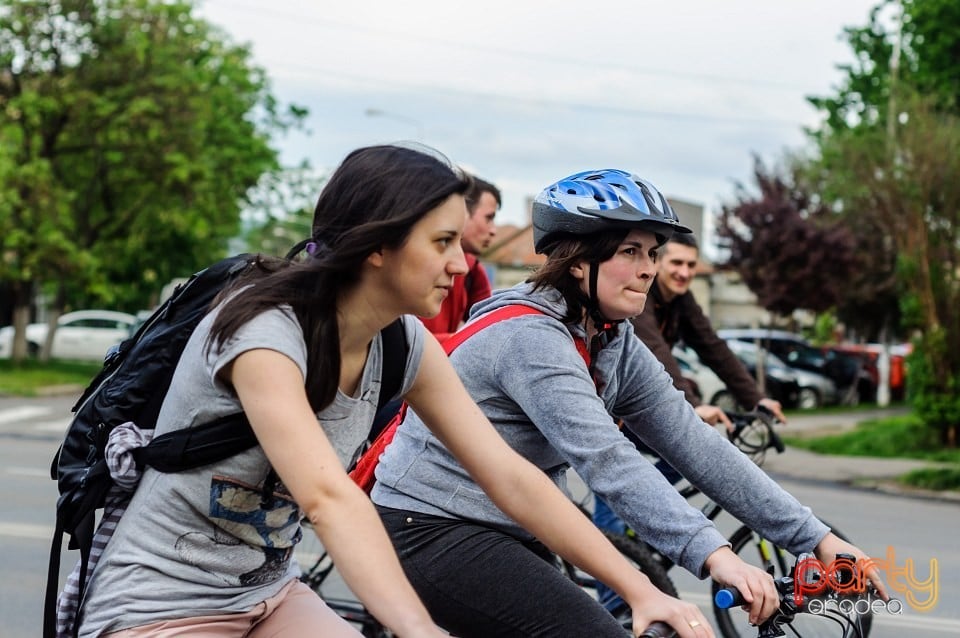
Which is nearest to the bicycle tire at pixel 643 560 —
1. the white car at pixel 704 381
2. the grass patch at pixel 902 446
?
the grass patch at pixel 902 446

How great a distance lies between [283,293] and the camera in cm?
222

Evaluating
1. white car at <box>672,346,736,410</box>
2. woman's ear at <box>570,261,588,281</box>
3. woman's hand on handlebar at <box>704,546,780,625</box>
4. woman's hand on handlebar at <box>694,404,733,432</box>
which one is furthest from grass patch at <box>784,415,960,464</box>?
woman's hand on handlebar at <box>704,546,780,625</box>

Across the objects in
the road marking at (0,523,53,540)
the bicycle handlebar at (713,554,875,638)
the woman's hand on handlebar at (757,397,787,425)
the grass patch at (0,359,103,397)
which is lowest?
the grass patch at (0,359,103,397)

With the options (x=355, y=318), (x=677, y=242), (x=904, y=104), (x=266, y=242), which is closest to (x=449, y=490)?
(x=355, y=318)

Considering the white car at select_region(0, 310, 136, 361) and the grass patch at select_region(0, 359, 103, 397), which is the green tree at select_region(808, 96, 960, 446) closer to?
the grass patch at select_region(0, 359, 103, 397)

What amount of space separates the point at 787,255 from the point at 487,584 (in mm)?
23207

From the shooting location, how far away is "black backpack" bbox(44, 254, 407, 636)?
2.20 metres

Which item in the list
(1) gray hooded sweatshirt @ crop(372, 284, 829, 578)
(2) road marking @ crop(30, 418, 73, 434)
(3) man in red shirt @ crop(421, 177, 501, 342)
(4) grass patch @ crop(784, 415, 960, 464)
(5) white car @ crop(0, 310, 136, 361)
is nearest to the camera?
(1) gray hooded sweatshirt @ crop(372, 284, 829, 578)

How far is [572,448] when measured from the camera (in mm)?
2771

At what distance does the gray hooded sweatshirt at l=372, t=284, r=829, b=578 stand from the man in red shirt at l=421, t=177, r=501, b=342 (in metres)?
3.18

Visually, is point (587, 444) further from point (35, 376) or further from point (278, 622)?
point (35, 376)

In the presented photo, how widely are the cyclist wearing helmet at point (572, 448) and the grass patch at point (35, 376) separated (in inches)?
848

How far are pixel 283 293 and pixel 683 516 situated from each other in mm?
1015

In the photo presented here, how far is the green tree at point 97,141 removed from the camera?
25.2 metres
